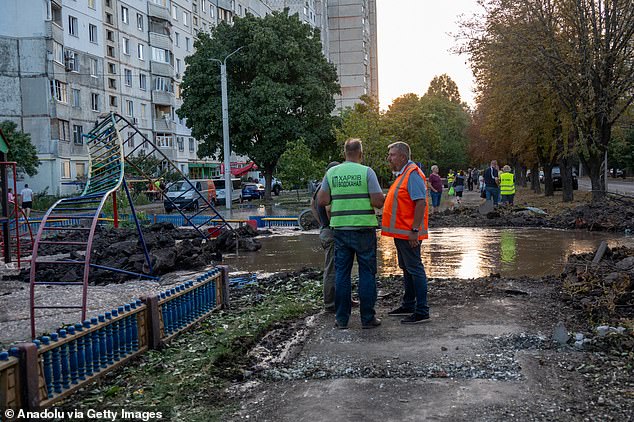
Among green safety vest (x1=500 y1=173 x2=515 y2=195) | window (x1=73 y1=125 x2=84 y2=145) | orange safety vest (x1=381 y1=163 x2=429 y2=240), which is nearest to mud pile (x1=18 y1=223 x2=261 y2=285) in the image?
orange safety vest (x1=381 y1=163 x2=429 y2=240)

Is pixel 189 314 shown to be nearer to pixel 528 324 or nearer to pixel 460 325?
pixel 460 325

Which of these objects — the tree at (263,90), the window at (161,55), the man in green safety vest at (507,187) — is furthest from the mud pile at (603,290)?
the window at (161,55)

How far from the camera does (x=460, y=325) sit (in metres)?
7.17

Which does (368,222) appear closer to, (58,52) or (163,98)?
(58,52)

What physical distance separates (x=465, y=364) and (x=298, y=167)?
32812 mm

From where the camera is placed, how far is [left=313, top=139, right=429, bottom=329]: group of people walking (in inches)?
282

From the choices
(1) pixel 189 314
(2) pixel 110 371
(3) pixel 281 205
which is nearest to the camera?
(2) pixel 110 371

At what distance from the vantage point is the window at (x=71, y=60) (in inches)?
1895

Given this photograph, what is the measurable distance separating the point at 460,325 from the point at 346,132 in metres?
36.2

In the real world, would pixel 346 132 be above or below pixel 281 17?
below

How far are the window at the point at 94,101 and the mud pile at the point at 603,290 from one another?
1889 inches

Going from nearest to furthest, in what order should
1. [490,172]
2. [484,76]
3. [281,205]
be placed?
[490,172] < [484,76] < [281,205]

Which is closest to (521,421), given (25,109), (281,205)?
(281,205)

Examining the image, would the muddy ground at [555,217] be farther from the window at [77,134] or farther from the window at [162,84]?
the window at [162,84]
